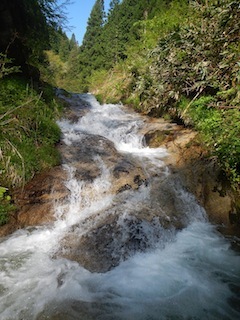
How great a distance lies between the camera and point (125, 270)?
464 centimetres

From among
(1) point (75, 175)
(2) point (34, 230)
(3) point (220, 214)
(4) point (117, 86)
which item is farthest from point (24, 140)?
(4) point (117, 86)

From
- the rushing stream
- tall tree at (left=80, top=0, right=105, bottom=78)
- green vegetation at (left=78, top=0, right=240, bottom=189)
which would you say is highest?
tall tree at (left=80, top=0, right=105, bottom=78)

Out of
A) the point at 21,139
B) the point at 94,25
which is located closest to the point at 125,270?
the point at 21,139

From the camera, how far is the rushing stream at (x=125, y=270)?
389 centimetres

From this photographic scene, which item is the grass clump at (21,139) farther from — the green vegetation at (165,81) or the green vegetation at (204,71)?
the green vegetation at (204,71)

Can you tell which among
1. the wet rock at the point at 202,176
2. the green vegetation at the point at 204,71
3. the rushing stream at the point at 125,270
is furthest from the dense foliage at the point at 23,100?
the green vegetation at the point at 204,71

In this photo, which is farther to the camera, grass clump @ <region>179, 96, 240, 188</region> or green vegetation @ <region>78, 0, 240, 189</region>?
green vegetation @ <region>78, 0, 240, 189</region>

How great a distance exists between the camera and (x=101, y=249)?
496 cm

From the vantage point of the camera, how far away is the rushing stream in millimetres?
3891

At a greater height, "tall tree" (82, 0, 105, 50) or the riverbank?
"tall tree" (82, 0, 105, 50)

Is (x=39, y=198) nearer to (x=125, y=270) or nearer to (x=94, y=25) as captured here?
(x=125, y=270)

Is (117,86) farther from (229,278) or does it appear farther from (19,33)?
(229,278)

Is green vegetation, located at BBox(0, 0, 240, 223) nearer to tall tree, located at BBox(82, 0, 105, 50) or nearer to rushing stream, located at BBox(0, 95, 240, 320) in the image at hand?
rushing stream, located at BBox(0, 95, 240, 320)

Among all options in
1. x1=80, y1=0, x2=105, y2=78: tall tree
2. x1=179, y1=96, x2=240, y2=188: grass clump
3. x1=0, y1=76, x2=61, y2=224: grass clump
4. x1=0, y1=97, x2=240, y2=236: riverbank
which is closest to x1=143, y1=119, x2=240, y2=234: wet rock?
x1=0, y1=97, x2=240, y2=236: riverbank
